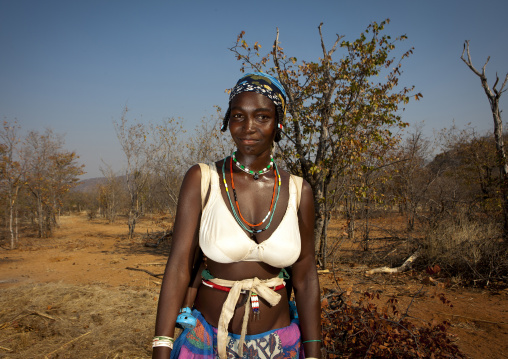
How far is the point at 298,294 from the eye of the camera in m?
1.46

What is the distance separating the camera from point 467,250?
6.66 meters

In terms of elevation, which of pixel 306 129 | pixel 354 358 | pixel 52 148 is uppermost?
pixel 52 148

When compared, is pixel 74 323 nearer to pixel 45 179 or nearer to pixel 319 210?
pixel 319 210

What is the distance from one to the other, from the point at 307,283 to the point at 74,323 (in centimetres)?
406

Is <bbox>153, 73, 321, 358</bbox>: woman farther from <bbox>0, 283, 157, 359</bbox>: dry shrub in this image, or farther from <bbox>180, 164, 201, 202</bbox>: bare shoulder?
<bbox>0, 283, 157, 359</bbox>: dry shrub

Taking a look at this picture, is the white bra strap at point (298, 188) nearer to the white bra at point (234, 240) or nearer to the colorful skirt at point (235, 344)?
the white bra at point (234, 240)

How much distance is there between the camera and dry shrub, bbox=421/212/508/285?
6.32m

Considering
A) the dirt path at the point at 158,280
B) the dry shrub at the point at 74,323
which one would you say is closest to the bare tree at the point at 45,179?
the dirt path at the point at 158,280

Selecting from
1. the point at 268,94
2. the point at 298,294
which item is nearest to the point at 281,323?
the point at 298,294

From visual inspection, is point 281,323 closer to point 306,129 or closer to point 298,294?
point 298,294

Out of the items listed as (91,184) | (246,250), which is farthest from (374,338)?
(91,184)

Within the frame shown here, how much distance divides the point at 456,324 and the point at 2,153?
53.2 ft

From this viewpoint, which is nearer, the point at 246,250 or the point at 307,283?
the point at 246,250

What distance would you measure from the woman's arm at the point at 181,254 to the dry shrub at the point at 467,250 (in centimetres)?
688
